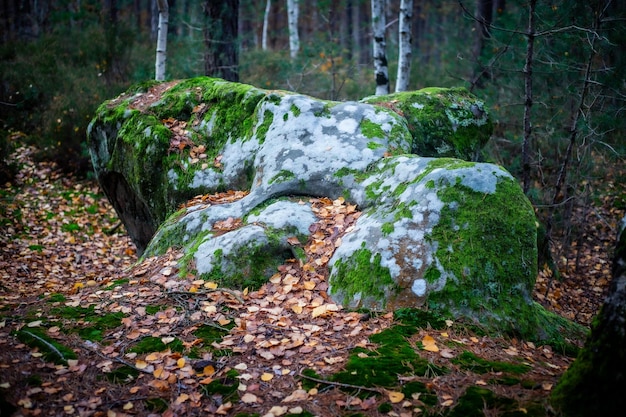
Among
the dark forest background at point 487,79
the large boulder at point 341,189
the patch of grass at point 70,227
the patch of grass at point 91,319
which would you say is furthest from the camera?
the patch of grass at point 70,227

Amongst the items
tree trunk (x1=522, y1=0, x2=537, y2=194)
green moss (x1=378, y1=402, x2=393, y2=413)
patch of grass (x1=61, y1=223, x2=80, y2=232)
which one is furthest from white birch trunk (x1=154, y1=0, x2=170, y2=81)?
green moss (x1=378, y1=402, x2=393, y2=413)

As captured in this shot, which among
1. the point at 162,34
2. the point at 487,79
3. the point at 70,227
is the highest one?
the point at 162,34

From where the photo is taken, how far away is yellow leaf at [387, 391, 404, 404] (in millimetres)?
2674

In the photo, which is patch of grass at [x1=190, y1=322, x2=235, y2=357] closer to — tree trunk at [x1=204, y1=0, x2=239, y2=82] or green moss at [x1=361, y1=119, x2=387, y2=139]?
green moss at [x1=361, y1=119, x2=387, y2=139]

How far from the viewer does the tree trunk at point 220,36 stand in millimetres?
9781

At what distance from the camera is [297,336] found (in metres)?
3.45

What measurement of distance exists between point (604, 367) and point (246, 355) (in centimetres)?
212

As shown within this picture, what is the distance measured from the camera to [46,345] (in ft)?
10.7

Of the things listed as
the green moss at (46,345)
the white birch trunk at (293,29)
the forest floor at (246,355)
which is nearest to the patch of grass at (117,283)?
the forest floor at (246,355)

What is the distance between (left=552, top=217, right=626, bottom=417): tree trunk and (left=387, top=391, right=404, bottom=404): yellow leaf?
807mm

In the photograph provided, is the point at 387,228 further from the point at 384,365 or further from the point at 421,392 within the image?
the point at 421,392

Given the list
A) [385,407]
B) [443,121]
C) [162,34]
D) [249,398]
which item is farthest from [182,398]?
[162,34]

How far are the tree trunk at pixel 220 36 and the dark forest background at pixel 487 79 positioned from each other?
17cm

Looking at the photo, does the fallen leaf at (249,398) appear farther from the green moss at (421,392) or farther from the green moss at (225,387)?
the green moss at (421,392)
